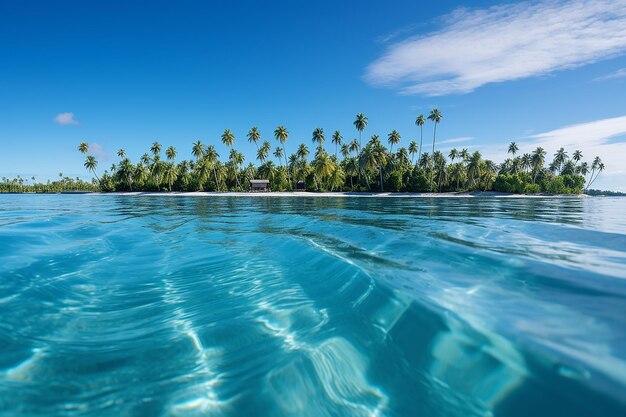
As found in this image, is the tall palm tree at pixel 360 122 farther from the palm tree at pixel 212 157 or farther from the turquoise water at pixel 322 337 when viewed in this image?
the turquoise water at pixel 322 337

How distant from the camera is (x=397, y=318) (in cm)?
402

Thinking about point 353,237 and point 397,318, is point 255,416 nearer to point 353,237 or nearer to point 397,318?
point 397,318

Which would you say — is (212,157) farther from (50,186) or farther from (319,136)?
(50,186)

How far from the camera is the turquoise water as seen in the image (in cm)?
265

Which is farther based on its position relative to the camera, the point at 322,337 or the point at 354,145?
the point at 354,145

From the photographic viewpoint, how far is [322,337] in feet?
12.4

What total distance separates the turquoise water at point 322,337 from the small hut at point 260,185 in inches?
2920

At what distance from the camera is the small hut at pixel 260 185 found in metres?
80.8

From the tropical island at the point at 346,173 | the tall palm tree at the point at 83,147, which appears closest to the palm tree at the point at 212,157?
the tropical island at the point at 346,173

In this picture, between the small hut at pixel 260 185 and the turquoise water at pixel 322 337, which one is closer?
the turquoise water at pixel 322 337

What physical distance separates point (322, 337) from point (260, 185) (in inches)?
3107

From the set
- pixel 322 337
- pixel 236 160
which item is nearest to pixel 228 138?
pixel 236 160

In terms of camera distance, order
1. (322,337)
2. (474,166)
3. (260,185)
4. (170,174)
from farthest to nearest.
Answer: (170,174) < (474,166) < (260,185) < (322,337)

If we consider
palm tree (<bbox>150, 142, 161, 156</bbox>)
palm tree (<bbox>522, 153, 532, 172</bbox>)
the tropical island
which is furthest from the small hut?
palm tree (<bbox>522, 153, 532, 172</bbox>)
